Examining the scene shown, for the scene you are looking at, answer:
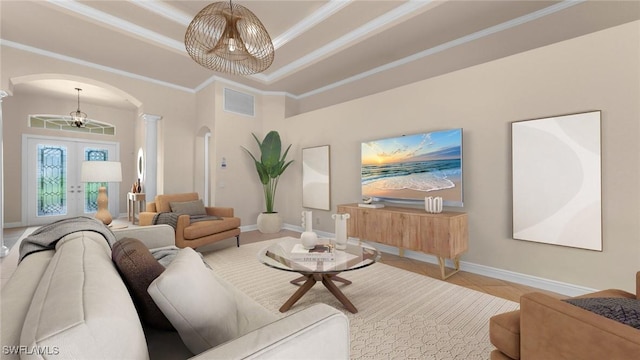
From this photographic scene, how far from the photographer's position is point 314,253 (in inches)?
91.3

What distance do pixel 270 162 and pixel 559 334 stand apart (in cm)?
490

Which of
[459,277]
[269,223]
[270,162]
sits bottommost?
[459,277]

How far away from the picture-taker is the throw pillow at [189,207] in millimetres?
4066

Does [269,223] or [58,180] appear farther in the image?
[58,180]

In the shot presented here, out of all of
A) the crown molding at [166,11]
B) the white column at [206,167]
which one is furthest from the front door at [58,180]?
the crown molding at [166,11]

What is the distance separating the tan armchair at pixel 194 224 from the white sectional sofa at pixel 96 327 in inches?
96.3

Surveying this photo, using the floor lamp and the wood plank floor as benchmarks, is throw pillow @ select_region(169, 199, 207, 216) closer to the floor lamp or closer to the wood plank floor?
the floor lamp

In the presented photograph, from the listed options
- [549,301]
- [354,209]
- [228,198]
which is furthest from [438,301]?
[228,198]

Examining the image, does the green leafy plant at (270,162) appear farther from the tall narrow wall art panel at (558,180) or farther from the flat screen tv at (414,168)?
the tall narrow wall art panel at (558,180)

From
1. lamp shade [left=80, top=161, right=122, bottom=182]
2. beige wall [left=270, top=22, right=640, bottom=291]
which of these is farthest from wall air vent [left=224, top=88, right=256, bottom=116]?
beige wall [left=270, top=22, right=640, bottom=291]

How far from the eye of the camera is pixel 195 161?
5949mm

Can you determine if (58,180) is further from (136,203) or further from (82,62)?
(82,62)

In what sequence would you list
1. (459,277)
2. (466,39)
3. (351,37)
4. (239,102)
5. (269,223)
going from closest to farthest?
(459,277) → (466,39) → (351,37) → (269,223) → (239,102)

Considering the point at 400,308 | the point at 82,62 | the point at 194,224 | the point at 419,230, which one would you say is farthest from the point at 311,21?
the point at 82,62
